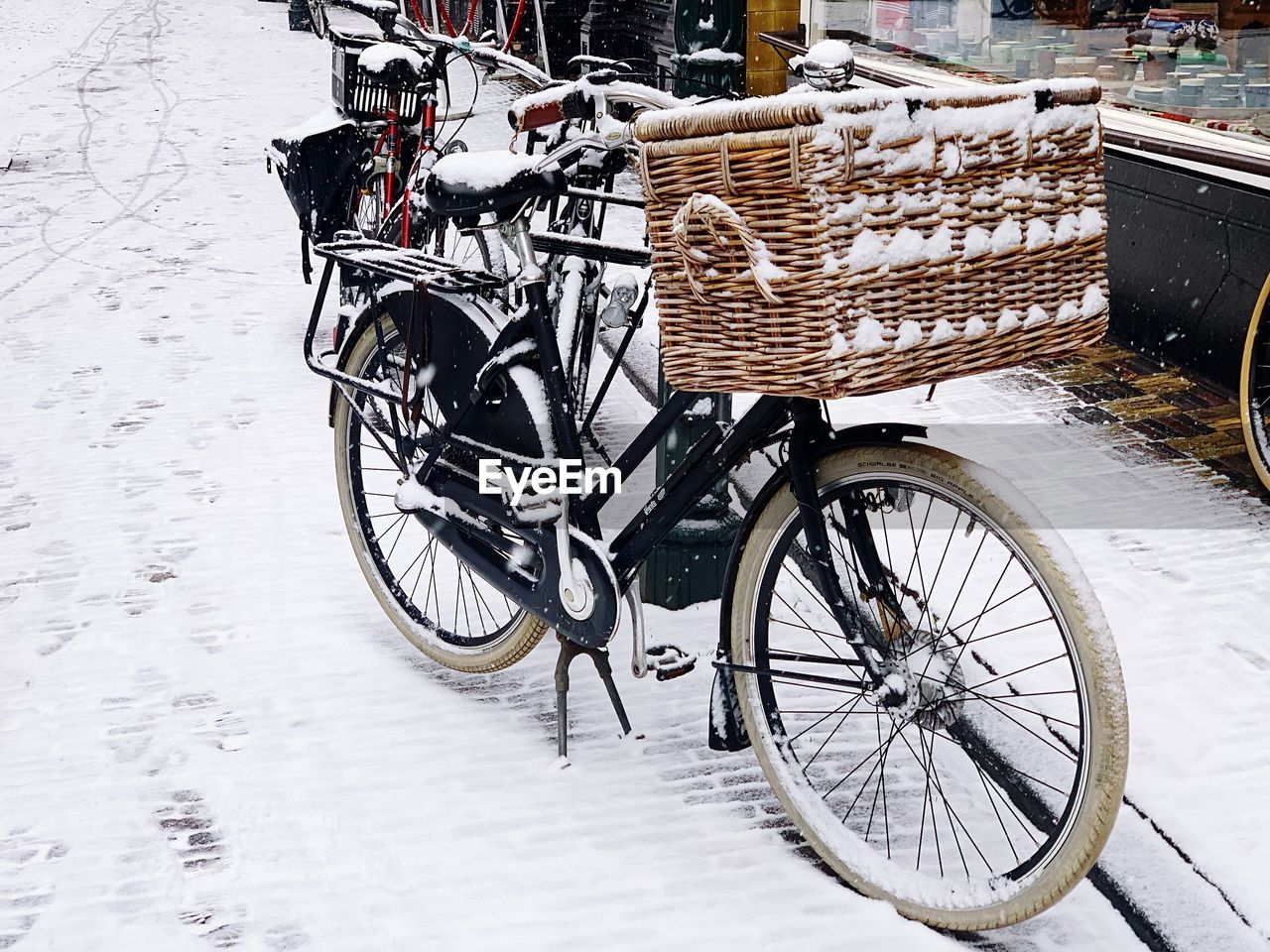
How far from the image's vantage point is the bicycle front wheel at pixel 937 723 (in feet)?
7.76

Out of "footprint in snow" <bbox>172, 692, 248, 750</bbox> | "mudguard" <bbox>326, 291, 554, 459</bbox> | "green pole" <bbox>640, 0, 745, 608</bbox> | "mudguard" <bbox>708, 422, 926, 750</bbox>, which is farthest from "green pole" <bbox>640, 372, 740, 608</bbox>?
"footprint in snow" <bbox>172, 692, 248, 750</bbox>

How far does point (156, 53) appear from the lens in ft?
57.7

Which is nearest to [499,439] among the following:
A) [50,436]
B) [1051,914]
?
[1051,914]

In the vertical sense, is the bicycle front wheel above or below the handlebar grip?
below

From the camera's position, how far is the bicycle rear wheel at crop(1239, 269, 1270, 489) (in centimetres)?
456

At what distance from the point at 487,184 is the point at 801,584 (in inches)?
47.7

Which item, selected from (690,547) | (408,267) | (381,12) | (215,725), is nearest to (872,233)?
(408,267)

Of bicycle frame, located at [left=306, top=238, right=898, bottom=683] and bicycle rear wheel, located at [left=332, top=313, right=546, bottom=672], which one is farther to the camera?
bicycle rear wheel, located at [left=332, top=313, right=546, bottom=672]

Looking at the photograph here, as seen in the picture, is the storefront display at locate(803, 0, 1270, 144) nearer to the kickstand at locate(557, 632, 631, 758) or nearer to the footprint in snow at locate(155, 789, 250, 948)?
the kickstand at locate(557, 632, 631, 758)

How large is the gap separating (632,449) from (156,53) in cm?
1682

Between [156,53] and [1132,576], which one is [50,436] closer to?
[1132,576]

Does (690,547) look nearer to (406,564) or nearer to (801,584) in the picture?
(801,584)

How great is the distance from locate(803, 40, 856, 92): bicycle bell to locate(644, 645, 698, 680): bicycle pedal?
1.35m

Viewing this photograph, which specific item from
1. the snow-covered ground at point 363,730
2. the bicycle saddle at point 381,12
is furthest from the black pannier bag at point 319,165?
the snow-covered ground at point 363,730
